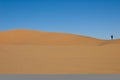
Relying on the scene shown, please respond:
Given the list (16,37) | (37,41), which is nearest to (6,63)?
(37,41)

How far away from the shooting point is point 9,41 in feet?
212

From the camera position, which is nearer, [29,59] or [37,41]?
[29,59]

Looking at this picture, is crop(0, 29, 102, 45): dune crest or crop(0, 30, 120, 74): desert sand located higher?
crop(0, 29, 102, 45): dune crest

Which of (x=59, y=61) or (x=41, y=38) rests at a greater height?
(x=41, y=38)

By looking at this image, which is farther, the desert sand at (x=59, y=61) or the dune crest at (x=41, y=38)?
the dune crest at (x=41, y=38)

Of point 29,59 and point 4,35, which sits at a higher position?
point 4,35

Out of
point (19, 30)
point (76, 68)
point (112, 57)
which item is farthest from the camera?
point (19, 30)

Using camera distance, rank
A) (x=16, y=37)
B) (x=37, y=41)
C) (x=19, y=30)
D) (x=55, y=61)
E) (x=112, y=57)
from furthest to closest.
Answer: (x=19, y=30)
(x=16, y=37)
(x=37, y=41)
(x=112, y=57)
(x=55, y=61)

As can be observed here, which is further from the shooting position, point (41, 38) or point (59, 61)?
A: point (41, 38)

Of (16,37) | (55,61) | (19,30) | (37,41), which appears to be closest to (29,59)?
(55,61)

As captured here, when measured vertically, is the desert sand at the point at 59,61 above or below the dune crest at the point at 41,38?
below

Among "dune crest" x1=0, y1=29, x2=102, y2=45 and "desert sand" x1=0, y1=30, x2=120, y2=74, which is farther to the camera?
"dune crest" x1=0, y1=29, x2=102, y2=45

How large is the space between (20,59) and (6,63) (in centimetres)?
209

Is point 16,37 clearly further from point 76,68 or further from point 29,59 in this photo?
point 76,68
